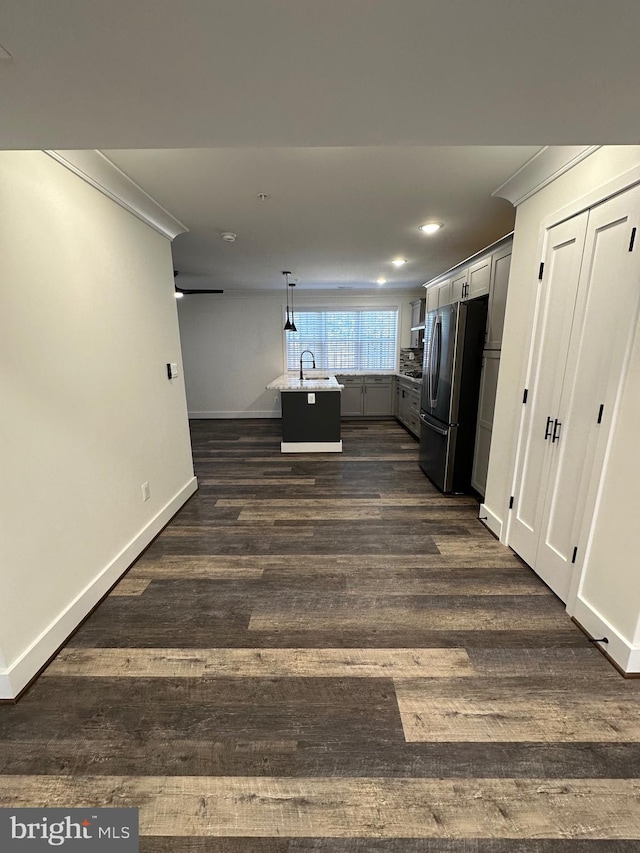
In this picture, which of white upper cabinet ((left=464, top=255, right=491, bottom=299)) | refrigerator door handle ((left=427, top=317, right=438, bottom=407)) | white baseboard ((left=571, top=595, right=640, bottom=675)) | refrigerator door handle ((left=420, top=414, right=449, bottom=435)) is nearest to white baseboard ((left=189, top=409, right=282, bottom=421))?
refrigerator door handle ((left=420, top=414, right=449, bottom=435))

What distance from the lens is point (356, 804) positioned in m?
1.12

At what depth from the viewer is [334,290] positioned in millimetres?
6551

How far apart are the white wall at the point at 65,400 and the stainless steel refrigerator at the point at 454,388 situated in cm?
255

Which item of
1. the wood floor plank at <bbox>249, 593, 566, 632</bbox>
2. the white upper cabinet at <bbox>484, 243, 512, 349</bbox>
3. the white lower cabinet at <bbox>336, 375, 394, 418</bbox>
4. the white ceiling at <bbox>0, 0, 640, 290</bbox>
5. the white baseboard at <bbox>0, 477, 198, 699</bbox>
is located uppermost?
the white ceiling at <bbox>0, 0, 640, 290</bbox>

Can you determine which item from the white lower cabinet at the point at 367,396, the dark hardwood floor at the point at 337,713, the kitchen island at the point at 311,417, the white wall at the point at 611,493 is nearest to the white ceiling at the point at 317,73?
the white wall at the point at 611,493

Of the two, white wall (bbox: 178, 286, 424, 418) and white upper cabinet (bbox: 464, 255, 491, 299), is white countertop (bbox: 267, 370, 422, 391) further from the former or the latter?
white upper cabinet (bbox: 464, 255, 491, 299)

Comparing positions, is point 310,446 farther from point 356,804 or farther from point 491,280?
point 356,804

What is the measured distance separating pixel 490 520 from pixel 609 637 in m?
1.14

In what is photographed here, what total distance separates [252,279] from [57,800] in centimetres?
557

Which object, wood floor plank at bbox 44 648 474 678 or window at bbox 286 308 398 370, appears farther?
window at bbox 286 308 398 370

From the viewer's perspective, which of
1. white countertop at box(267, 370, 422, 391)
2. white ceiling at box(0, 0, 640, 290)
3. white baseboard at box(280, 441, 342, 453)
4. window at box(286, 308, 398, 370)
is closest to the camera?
white ceiling at box(0, 0, 640, 290)

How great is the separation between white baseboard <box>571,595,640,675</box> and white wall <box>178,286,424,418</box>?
18.6 ft

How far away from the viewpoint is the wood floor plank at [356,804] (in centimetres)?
106

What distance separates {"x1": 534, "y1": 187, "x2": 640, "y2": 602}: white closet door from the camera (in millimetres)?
1562
